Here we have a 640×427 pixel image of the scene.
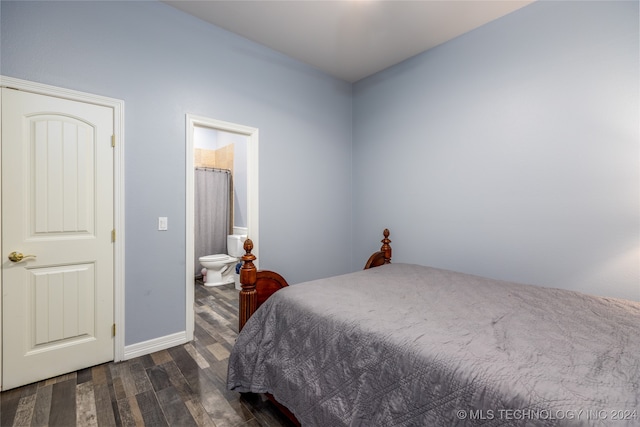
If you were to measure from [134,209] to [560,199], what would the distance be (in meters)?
3.38

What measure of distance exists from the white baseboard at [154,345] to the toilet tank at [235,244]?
205 cm

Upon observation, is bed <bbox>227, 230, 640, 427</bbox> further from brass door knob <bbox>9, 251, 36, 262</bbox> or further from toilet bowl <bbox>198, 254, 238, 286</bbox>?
toilet bowl <bbox>198, 254, 238, 286</bbox>

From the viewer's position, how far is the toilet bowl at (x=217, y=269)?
442 centimetres

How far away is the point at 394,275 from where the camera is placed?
2396mm

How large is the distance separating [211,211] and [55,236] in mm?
3042

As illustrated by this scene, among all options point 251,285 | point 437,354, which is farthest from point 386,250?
point 437,354

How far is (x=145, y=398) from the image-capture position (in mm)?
1847

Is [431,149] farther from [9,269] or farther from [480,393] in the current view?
[9,269]

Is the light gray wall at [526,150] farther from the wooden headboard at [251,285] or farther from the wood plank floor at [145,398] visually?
the wood plank floor at [145,398]

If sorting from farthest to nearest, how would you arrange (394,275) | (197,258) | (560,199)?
(197,258), (394,275), (560,199)

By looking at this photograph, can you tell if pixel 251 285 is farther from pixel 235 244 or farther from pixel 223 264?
pixel 235 244

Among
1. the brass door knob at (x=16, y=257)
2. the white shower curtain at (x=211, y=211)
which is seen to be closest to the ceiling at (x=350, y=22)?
the brass door knob at (x=16, y=257)

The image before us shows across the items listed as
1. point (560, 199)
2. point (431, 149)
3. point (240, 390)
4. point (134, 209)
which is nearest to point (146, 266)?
point (134, 209)

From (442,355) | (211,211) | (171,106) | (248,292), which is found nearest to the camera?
(442,355)
